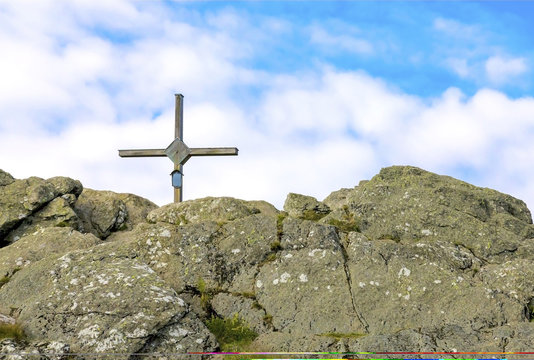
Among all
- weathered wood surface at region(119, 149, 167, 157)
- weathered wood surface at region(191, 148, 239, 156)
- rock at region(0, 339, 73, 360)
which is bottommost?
rock at region(0, 339, 73, 360)

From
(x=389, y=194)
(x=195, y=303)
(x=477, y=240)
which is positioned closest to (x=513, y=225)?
(x=477, y=240)

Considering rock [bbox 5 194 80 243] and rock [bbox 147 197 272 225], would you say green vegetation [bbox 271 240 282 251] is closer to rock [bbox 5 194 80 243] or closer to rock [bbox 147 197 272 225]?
rock [bbox 147 197 272 225]

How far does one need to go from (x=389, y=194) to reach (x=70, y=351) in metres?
11.7

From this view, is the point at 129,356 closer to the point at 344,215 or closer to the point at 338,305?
the point at 338,305

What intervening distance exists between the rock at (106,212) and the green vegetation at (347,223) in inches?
369

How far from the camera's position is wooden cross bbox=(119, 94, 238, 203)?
27.1m

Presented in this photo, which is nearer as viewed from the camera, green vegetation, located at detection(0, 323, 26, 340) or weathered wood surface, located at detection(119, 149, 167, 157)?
green vegetation, located at detection(0, 323, 26, 340)

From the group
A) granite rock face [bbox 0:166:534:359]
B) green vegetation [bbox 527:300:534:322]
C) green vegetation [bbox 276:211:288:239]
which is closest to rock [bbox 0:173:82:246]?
granite rock face [bbox 0:166:534:359]

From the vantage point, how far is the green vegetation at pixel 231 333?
14367 mm

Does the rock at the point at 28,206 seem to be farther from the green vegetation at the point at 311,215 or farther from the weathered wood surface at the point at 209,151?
the green vegetation at the point at 311,215

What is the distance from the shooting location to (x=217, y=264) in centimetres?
1653

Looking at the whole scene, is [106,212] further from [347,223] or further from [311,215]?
[347,223]

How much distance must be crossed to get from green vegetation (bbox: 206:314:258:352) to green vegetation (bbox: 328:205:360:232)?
490 cm

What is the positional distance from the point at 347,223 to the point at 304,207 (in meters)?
2.46
